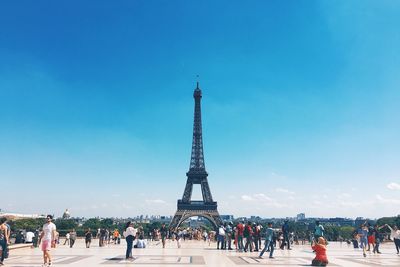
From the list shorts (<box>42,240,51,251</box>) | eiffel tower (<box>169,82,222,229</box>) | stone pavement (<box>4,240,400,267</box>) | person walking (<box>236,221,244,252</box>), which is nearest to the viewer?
shorts (<box>42,240,51,251</box>)

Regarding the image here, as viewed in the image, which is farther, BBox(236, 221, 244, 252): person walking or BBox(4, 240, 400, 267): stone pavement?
BBox(236, 221, 244, 252): person walking

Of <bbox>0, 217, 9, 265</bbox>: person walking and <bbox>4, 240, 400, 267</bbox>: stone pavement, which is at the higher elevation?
<bbox>0, 217, 9, 265</bbox>: person walking

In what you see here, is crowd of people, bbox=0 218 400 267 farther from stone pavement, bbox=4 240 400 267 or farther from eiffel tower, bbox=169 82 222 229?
eiffel tower, bbox=169 82 222 229

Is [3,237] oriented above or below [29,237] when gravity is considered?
above

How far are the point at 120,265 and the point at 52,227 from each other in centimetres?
332

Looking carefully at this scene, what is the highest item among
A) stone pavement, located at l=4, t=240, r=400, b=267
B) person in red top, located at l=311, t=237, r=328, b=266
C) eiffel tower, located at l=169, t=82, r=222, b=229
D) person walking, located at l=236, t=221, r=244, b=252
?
eiffel tower, located at l=169, t=82, r=222, b=229

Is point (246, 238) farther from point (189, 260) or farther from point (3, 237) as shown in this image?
point (3, 237)

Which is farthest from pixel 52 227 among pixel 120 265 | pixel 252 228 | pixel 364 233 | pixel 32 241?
pixel 364 233

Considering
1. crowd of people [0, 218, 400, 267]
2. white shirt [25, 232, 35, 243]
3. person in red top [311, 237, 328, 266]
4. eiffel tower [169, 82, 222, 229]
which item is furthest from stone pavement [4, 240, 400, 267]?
eiffel tower [169, 82, 222, 229]

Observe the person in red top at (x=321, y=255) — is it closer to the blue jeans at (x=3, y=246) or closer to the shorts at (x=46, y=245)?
the shorts at (x=46, y=245)

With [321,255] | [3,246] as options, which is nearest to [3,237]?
[3,246]

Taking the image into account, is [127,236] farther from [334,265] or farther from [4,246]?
[334,265]

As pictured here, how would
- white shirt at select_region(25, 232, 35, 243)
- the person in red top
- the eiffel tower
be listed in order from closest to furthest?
the person in red top
white shirt at select_region(25, 232, 35, 243)
the eiffel tower

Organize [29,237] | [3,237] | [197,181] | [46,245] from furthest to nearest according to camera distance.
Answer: [197,181] < [29,237] < [3,237] < [46,245]
